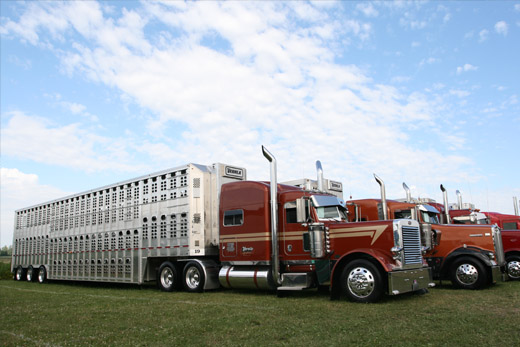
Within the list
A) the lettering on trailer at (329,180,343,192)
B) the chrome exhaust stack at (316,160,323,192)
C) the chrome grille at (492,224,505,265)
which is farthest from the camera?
the lettering on trailer at (329,180,343,192)

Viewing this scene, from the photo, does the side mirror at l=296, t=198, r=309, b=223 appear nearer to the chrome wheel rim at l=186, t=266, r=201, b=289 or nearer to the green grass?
the green grass

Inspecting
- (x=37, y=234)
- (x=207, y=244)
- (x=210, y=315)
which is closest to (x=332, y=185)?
(x=207, y=244)

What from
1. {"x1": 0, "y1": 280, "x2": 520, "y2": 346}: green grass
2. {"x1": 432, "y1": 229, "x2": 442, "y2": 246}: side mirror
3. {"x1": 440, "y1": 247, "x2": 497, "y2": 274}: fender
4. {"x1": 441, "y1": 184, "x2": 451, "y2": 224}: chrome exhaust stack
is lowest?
{"x1": 0, "y1": 280, "x2": 520, "y2": 346}: green grass

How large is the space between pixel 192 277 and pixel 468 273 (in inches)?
323

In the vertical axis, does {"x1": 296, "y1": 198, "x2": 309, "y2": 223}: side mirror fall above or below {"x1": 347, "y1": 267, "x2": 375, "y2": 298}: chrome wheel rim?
above

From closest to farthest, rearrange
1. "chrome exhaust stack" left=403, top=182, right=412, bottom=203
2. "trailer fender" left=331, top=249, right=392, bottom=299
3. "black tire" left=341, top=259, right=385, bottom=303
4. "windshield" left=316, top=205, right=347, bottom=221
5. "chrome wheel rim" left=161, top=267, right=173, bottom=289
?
"black tire" left=341, top=259, right=385, bottom=303
"trailer fender" left=331, top=249, right=392, bottom=299
"windshield" left=316, top=205, right=347, bottom=221
"chrome wheel rim" left=161, top=267, right=173, bottom=289
"chrome exhaust stack" left=403, top=182, right=412, bottom=203

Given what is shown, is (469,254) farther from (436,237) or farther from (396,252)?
(396,252)

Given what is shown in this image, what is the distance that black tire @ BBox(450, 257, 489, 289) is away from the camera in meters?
12.4

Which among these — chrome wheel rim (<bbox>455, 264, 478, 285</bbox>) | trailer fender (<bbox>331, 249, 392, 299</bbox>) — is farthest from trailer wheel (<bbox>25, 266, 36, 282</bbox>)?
chrome wheel rim (<bbox>455, 264, 478, 285</bbox>)

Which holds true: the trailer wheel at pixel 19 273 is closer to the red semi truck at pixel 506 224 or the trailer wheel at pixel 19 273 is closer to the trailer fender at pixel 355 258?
the trailer fender at pixel 355 258

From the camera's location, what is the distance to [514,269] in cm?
1493

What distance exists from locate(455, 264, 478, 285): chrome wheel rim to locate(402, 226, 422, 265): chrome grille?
2.61 metres

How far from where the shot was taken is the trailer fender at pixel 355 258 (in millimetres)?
9820

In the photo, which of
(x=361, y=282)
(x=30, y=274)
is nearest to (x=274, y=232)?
(x=361, y=282)
